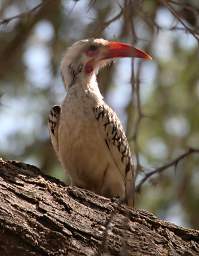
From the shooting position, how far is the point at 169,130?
9867 millimetres

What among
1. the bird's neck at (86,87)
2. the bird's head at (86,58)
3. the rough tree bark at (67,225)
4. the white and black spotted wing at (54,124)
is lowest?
the rough tree bark at (67,225)

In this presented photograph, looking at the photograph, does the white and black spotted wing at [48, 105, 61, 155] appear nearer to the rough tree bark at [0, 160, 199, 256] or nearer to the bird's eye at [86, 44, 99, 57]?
the bird's eye at [86, 44, 99, 57]

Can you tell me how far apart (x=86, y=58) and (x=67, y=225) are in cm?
270

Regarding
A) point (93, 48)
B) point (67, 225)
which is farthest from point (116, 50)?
point (67, 225)

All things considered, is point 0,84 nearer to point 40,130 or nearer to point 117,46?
point 40,130

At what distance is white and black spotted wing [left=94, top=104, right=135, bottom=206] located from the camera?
5754 mm

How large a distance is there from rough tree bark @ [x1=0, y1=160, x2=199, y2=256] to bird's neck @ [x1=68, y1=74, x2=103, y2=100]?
5.24ft

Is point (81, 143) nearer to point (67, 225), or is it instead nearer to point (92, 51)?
point (92, 51)

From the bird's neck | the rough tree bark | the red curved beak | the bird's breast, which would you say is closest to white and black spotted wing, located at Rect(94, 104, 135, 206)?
the bird's breast

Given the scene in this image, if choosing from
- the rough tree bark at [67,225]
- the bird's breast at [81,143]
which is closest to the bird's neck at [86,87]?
the bird's breast at [81,143]

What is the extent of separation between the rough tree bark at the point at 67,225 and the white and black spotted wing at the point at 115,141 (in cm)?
A: 126

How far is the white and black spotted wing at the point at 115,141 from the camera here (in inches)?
227

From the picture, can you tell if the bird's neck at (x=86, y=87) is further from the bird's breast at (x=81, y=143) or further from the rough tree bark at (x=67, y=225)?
the rough tree bark at (x=67, y=225)

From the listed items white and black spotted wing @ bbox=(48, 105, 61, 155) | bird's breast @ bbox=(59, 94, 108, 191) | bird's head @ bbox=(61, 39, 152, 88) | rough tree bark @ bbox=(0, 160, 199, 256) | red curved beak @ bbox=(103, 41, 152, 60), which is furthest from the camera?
bird's head @ bbox=(61, 39, 152, 88)
